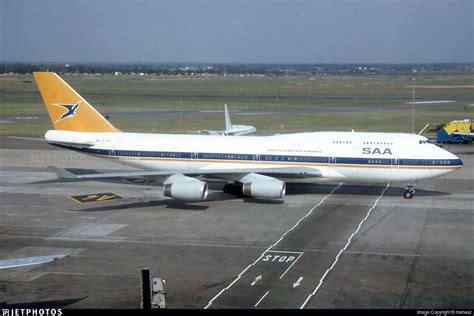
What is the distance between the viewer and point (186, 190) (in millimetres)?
36375

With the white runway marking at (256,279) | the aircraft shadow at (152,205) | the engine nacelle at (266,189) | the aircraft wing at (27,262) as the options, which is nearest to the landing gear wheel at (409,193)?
the engine nacelle at (266,189)

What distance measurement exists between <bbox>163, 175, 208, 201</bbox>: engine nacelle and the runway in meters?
1.03

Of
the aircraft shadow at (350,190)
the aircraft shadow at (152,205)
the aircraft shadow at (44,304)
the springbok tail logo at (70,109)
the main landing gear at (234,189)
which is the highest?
the springbok tail logo at (70,109)

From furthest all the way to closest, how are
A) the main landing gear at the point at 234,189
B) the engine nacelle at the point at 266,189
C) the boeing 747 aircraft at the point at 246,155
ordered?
the main landing gear at the point at 234,189
the boeing 747 aircraft at the point at 246,155
the engine nacelle at the point at 266,189

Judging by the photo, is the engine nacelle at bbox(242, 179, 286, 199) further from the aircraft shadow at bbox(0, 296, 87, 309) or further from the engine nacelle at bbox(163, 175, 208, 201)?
the aircraft shadow at bbox(0, 296, 87, 309)

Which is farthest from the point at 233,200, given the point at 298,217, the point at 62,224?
the point at 62,224

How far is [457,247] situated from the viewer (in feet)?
95.3

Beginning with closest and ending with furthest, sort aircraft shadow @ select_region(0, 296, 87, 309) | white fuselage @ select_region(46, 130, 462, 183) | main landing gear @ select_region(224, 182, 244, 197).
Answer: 1. aircraft shadow @ select_region(0, 296, 87, 309)
2. white fuselage @ select_region(46, 130, 462, 183)
3. main landing gear @ select_region(224, 182, 244, 197)

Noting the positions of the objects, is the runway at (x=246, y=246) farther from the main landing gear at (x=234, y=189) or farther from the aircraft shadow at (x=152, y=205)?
the main landing gear at (x=234, y=189)

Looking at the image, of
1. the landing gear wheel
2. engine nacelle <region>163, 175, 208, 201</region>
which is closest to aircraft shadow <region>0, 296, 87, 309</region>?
engine nacelle <region>163, 175, 208, 201</region>

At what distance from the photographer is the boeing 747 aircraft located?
38.3m

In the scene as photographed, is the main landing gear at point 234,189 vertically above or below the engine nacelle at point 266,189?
below

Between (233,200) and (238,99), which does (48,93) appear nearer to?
(233,200)

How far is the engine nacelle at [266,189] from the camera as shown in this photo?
122 ft
